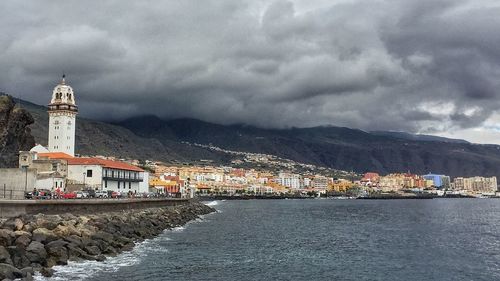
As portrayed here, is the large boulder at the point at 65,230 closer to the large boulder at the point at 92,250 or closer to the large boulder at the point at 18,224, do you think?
the large boulder at the point at 92,250

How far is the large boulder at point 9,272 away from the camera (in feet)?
82.4

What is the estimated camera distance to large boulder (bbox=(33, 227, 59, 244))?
31578mm

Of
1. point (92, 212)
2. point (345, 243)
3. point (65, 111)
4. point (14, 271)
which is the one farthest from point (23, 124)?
point (14, 271)

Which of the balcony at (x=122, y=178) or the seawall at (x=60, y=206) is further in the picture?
the balcony at (x=122, y=178)

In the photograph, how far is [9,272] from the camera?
25.5 metres

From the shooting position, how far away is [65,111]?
94.9 m

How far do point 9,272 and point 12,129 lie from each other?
232ft

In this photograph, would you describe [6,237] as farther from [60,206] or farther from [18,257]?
[60,206]

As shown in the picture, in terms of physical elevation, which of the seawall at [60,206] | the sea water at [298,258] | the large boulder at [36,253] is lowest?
the sea water at [298,258]

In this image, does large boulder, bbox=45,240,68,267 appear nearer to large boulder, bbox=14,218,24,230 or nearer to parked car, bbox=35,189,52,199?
large boulder, bbox=14,218,24,230

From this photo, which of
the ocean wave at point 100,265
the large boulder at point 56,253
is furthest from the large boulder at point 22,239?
the ocean wave at point 100,265

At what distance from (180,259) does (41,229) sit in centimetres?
991

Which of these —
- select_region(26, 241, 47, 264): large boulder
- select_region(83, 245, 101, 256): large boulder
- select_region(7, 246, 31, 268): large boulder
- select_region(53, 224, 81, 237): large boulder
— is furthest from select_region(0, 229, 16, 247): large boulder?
select_region(83, 245, 101, 256): large boulder

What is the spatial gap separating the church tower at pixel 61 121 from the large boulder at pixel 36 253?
67612 millimetres
